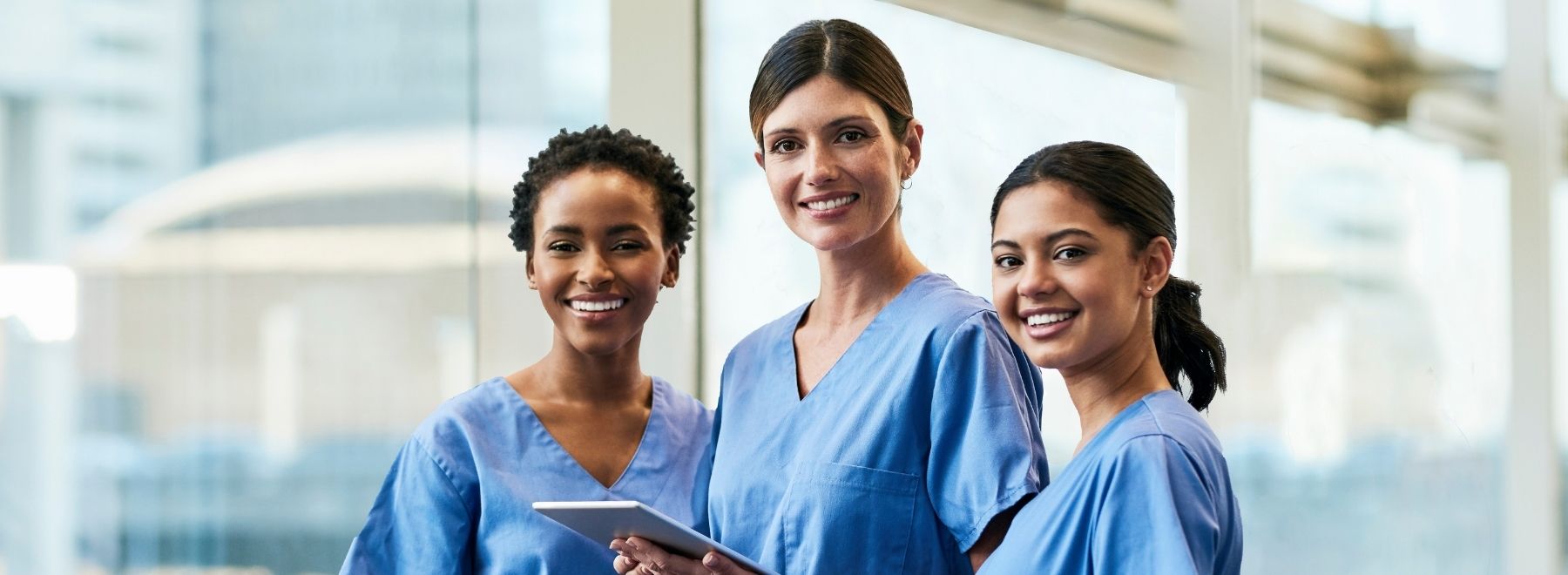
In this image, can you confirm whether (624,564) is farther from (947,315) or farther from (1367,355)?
(1367,355)

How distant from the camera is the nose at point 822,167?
4.92 feet

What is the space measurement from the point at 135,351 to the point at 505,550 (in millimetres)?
1644

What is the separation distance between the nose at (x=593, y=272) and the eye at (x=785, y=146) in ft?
0.76

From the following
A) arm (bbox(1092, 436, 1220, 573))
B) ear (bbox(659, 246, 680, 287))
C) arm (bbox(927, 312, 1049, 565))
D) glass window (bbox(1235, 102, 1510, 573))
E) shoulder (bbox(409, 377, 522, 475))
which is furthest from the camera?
glass window (bbox(1235, 102, 1510, 573))

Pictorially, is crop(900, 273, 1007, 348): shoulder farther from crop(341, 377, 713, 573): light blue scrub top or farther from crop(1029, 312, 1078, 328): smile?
crop(341, 377, 713, 573): light blue scrub top

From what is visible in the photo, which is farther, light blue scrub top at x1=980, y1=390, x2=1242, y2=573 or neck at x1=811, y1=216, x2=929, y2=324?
neck at x1=811, y1=216, x2=929, y2=324

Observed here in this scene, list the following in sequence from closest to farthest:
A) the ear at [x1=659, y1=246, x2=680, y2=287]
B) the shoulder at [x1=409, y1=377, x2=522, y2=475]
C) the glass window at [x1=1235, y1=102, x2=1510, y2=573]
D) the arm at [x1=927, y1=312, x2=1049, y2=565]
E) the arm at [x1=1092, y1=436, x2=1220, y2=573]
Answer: the arm at [x1=1092, y1=436, x2=1220, y2=573]
the arm at [x1=927, y1=312, x2=1049, y2=565]
the shoulder at [x1=409, y1=377, x2=522, y2=475]
the ear at [x1=659, y1=246, x2=680, y2=287]
the glass window at [x1=1235, y1=102, x2=1510, y2=573]

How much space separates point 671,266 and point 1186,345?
2.05 feet

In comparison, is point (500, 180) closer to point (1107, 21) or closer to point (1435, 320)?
point (1107, 21)

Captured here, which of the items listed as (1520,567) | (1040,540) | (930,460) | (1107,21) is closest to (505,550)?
(930,460)

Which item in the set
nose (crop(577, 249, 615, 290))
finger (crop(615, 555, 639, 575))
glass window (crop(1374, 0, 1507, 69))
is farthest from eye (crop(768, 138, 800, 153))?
glass window (crop(1374, 0, 1507, 69))

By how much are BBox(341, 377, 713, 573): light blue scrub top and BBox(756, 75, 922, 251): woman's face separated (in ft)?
1.19

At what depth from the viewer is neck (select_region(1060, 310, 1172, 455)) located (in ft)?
4.31

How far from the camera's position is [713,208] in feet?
10.9
